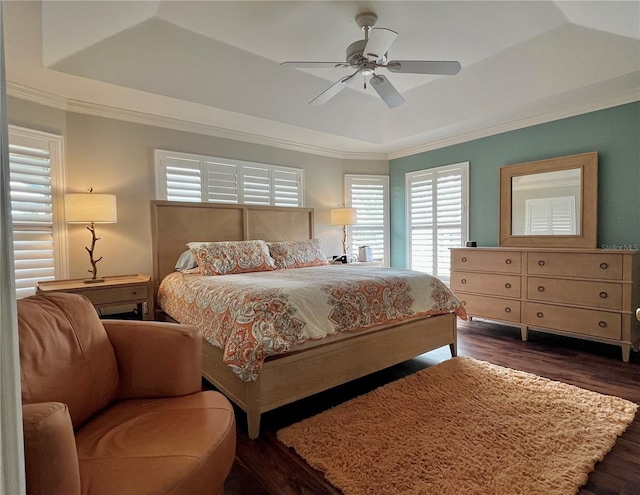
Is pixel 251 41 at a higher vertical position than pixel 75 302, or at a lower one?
higher

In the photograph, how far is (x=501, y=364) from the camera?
2973mm

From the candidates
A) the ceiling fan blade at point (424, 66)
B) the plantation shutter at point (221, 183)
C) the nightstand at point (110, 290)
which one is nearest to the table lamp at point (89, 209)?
the nightstand at point (110, 290)

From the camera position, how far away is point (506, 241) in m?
4.16

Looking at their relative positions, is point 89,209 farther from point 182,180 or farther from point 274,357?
point 274,357

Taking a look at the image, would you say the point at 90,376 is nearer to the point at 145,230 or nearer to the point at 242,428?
the point at 242,428

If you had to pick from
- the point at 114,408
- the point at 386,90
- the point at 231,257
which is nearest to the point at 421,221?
the point at 386,90

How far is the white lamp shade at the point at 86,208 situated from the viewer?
3.02 metres

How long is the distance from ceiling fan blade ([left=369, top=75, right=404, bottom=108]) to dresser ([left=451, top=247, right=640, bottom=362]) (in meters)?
2.02

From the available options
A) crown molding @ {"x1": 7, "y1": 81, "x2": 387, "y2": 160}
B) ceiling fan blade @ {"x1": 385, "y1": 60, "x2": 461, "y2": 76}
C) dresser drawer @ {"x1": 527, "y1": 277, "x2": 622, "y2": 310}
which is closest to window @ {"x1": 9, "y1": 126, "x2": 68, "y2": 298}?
crown molding @ {"x1": 7, "y1": 81, "x2": 387, "y2": 160}

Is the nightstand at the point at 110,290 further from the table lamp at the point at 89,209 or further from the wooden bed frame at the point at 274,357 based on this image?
the wooden bed frame at the point at 274,357

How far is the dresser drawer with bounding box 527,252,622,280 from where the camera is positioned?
304 cm

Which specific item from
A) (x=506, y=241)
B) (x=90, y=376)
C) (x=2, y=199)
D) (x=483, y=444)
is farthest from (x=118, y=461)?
(x=506, y=241)

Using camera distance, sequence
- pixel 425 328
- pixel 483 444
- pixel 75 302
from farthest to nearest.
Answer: pixel 425 328 → pixel 483 444 → pixel 75 302

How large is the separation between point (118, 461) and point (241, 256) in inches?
101
